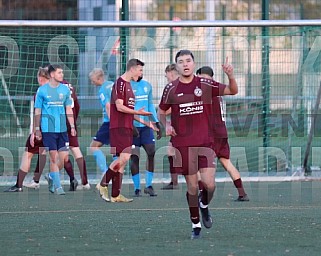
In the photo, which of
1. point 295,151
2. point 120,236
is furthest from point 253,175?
point 120,236

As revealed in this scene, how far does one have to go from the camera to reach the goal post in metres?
15.1

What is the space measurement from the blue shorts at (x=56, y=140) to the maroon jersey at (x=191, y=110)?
4.82 meters

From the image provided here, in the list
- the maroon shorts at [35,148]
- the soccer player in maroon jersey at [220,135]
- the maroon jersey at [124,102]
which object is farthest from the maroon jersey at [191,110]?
the maroon shorts at [35,148]

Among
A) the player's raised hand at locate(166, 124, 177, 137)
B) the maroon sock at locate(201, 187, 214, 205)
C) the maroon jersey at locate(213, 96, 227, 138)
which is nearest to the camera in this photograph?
the player's raised hand at locate(166, 124, 177, 137)

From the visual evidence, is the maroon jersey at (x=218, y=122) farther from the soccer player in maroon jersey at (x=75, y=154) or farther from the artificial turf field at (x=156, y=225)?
the soccer player in maroon jersey at (x=75, y=154)

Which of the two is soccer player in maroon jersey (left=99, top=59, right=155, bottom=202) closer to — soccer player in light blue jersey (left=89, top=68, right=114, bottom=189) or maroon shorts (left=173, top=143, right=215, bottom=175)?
soccer player in light blue jersey (left=89, top=68, right=114, bottom=189)

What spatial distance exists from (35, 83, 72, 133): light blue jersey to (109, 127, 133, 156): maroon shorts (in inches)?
53.4

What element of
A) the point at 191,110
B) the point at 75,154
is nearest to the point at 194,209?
the point at 191,110

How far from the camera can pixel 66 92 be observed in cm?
1313

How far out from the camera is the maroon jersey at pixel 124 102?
465 inches

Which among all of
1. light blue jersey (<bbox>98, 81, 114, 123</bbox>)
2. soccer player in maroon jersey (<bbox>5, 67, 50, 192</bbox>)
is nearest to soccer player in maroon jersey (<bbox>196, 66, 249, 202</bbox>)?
light blue jersey (<bbox>98, 81, 114, 123</bbox>)

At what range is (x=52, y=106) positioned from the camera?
13031 mm

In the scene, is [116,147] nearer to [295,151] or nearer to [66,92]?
[66,92]

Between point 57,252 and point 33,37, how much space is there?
8026 millimetres
